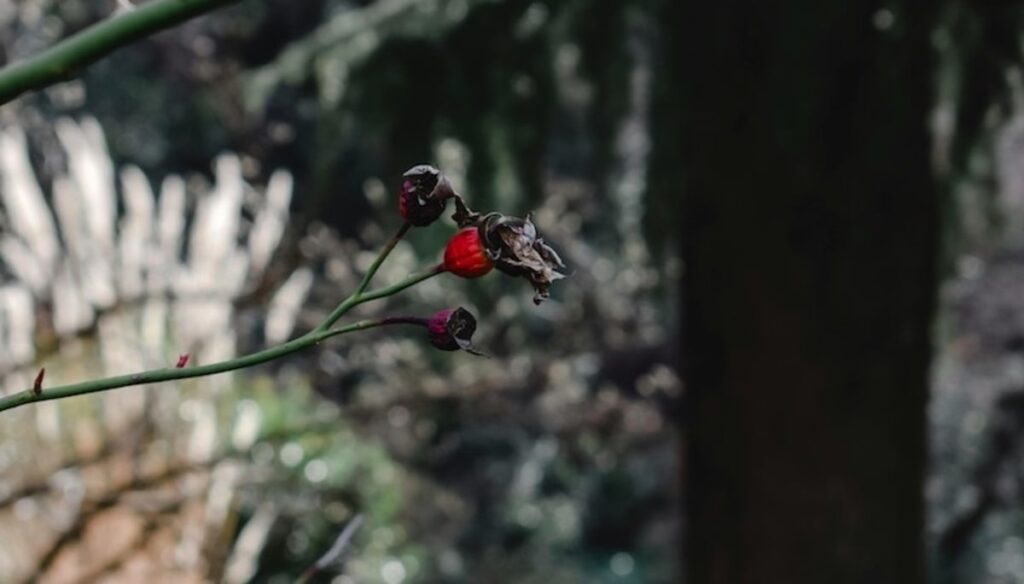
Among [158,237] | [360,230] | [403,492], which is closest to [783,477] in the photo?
[158,237]

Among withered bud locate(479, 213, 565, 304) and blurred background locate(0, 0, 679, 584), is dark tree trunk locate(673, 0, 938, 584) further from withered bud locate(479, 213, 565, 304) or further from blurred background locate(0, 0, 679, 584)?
withered bud locate(479, 213, 565, 304)

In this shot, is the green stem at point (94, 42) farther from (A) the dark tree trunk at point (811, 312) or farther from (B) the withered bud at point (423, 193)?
(A) the dark tree trunk at point (811, 312)

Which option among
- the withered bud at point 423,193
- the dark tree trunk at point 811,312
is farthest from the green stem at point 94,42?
the dark tree trunk at point 811,312

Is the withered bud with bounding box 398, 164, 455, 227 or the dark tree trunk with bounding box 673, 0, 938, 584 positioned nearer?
the withered bud with bounding box 398, 164, 455, 227

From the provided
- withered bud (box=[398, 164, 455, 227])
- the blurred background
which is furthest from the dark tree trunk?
withered bud (box=[398, 164, 455, 227])

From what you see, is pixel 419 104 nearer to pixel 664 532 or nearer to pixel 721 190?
pixel 721 190
